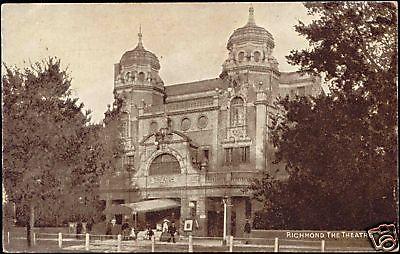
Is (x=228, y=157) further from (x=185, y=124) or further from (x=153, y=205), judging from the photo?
(x=153, y=205)

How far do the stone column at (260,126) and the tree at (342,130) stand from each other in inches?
5.6

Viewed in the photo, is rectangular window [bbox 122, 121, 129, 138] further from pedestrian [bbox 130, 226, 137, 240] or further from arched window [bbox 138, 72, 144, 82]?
pedestrian [bbox 130, 226, 137, 240]

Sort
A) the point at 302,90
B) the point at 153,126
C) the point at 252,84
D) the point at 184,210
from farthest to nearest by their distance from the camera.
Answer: the point at 153,126, the point at 184,210, the point at 252,84, the point at 302,90

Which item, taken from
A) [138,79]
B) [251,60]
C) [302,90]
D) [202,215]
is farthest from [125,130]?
[302,90]

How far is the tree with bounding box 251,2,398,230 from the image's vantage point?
23.4ft

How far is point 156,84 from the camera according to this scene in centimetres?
802

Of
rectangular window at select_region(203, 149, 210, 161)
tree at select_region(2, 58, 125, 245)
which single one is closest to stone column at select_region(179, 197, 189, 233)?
rectangular window at select_region(203, 149, 210, 161)

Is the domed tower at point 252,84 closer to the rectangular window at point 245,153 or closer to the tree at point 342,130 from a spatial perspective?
the rectangular window at point 245,153

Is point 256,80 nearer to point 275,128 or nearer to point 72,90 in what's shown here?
point 275,128

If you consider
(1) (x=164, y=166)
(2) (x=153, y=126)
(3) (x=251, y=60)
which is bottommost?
(1) (x=164, y=166)

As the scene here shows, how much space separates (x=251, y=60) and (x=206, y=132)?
3.54ft

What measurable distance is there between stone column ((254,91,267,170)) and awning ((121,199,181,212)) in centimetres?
118

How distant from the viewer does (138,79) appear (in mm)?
8109

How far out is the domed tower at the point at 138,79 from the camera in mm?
7766
